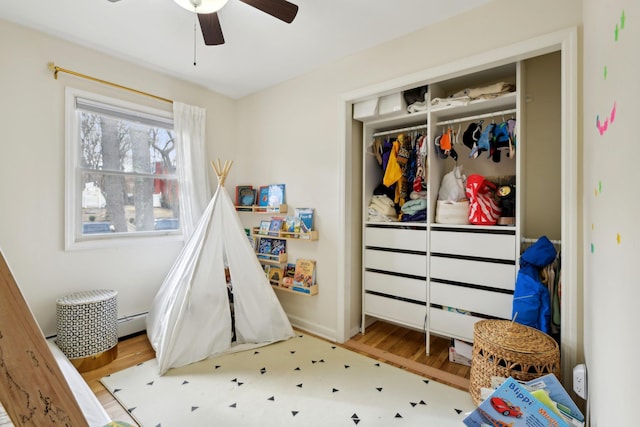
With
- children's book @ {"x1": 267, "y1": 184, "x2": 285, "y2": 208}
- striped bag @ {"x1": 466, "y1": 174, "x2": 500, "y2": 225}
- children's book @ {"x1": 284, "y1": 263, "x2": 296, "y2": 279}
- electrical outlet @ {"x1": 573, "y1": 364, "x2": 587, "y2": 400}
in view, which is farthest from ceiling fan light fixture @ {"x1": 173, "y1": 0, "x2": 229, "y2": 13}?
electrical outlet @ {"x1": 573, "y1": 364, "x2": 587, "y2": 400}

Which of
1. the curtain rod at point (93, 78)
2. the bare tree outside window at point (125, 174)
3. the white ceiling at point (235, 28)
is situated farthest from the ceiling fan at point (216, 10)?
the bare tree outside window at point (125, 174)

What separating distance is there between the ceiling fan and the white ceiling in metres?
0.24

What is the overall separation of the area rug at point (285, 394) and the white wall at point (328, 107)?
0.66m

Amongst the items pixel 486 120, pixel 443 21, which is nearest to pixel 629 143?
pixel 443 21

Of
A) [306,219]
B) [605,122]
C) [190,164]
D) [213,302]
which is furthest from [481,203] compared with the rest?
[190,164]

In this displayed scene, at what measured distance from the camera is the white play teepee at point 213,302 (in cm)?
231

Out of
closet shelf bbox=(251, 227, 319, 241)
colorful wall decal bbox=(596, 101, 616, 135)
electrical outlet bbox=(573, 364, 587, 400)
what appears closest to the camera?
colorful wall decal bbox=(596, 101, 616, 135)

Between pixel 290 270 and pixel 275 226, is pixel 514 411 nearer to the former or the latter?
pixel 290 270

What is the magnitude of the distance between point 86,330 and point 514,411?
2.74 meters

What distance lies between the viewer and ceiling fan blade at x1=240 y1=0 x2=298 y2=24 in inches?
66.0

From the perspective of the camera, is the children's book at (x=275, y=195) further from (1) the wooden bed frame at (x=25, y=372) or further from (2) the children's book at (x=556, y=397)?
(1) the wooden bed frame at (x=25, y=372)

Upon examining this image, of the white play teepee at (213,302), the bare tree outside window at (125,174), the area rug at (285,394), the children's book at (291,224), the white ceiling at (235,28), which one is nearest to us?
the area rug at (285,394)

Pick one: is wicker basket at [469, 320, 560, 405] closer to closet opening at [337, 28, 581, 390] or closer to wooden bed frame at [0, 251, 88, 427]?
closet opening at [337, 28, 581, 390]

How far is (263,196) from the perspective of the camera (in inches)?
132
